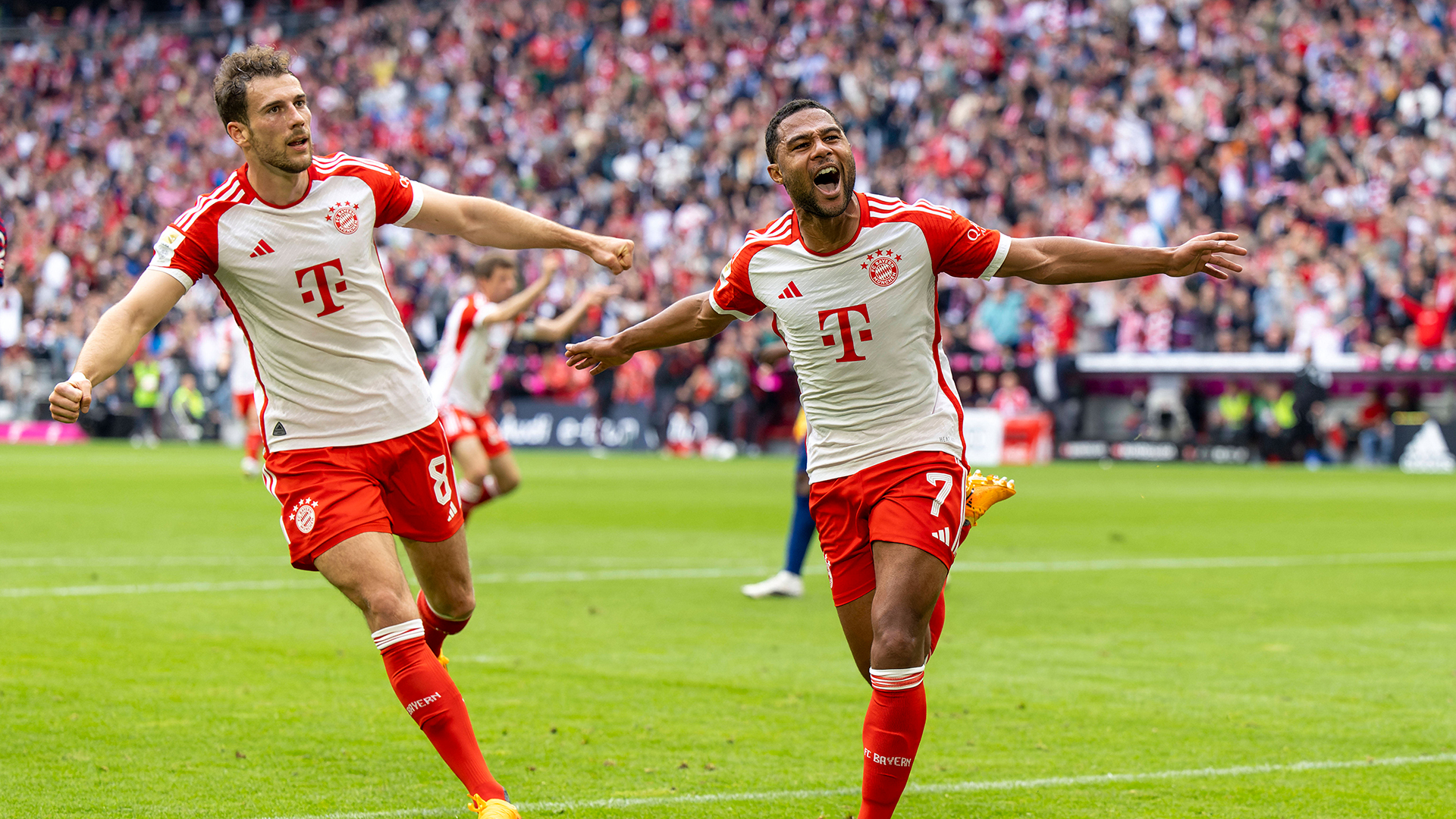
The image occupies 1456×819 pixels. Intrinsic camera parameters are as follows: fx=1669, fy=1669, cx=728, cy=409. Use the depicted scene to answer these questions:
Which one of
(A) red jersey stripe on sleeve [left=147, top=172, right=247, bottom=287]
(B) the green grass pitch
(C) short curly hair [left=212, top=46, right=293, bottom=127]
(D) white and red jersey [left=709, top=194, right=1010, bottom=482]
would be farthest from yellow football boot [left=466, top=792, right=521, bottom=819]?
(C) short curly hair [left=212, top=46, right=293, bottom=127]

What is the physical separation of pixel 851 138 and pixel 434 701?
99.4 feet

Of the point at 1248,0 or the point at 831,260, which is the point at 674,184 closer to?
the point at 1248,0

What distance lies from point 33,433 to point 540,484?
1963 cm

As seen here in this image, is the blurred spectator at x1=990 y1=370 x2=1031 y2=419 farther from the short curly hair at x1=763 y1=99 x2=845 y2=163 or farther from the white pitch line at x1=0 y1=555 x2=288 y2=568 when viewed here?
the short curly hair at x1=763 y1=99 x2=845 y2=163

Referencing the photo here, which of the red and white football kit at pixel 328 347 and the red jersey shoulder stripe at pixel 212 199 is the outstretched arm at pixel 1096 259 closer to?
the red and white football kit at pixel 328 347

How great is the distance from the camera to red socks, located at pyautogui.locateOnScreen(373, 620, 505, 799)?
521 cm

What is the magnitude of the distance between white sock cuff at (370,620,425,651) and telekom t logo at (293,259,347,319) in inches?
46.5

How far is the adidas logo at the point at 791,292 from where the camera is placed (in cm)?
573

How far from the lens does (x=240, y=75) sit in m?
5.77

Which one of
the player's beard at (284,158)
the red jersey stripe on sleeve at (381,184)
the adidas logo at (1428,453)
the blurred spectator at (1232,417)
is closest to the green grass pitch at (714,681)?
the red jersey stripe on sleeve at (381,184)

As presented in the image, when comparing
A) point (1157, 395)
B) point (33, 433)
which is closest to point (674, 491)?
point (1157, 395)

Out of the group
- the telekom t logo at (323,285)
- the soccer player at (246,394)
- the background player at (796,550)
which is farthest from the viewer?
the soccer player at (246,394)

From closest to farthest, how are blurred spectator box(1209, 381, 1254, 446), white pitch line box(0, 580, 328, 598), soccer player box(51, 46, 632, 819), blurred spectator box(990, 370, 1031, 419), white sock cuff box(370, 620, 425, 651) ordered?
white sock cuff box(370, 620, 425, 651)
soccer player box(51, 46, 632, 819)
white pitch line box(0, 580, 328, 598)
blurred spectator box(1209, 381, 1254, 446)
blurred spectator box(990, 370, 1031, 419)

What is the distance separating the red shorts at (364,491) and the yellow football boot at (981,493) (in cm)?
188
